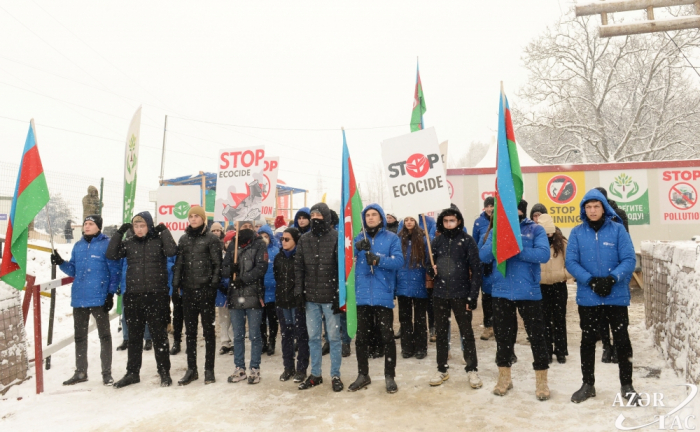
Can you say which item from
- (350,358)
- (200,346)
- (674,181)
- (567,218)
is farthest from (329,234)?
(674,181)

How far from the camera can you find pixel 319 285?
17.1 feet

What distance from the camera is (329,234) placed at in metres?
5.38

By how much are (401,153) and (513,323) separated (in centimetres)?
220

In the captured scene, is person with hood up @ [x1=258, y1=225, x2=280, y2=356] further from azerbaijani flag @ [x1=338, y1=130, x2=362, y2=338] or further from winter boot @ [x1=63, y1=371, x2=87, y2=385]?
winter boot @ [x1=63, y1=371, x2=87, y2=385]

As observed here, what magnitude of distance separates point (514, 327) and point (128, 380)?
4371mm

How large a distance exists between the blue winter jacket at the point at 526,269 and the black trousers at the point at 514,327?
86mm

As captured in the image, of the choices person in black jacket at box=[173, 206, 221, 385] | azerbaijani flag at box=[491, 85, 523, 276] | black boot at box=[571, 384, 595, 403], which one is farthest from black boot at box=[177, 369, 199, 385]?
black boot at box=[571, 384, 595, 403]

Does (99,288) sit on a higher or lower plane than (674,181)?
lower

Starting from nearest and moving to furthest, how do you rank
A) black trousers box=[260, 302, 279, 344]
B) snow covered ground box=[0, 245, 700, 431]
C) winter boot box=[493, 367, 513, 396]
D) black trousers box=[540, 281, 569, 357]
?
snow covered ground box=[0, 245, 700, 431]
winter boot box=[493, 367, 513, 396]
black trousers box=[540, 281, 569, 357]
black trousers box=[260, 302, 279, 344]

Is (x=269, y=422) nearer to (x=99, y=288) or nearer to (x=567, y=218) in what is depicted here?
(x=99, y=288)

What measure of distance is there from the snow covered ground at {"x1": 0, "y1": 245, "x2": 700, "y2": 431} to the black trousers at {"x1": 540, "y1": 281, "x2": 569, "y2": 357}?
0.22 m

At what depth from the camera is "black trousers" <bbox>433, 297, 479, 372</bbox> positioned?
5070mm

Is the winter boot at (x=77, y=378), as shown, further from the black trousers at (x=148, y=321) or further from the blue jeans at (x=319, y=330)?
the blue jeans at (x=319, y=330)

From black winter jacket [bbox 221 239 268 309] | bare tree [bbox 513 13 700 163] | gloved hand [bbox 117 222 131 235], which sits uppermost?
bare tree [bbox 513 13 700 163]
